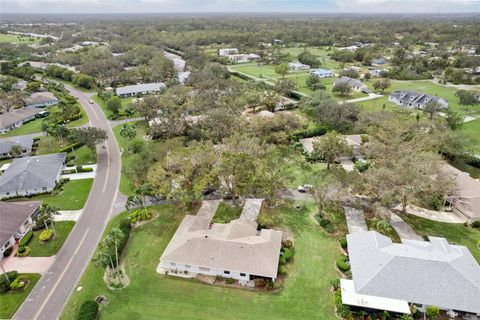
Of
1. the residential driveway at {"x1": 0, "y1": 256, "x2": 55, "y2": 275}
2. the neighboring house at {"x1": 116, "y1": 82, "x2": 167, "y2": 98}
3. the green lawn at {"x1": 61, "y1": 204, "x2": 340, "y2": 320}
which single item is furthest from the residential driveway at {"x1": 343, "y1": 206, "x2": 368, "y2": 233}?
the neighboring house at {"x1": 116, "y1": 82, "x2": 167, "y2": 98}

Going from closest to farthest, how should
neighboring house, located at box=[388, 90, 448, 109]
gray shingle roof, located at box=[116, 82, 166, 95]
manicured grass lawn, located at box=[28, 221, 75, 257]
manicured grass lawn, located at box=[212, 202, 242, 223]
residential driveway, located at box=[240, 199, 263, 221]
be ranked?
manicured grass lawn, located at box=[28, 221, 75, 257] → manicured grass lawn, located at box=[212, 202, 242, 223] → residential driveway, located at box=[240, 199, 263, 221] → neighboring house, located at box=[388, 90, 448, 109] → gray shingle roof, located at box=[116, 82, 166, 95]

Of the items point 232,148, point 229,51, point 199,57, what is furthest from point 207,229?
point 229,51

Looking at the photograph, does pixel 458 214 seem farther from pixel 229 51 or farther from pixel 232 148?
pixel 229 51

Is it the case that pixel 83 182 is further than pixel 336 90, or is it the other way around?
pixel 336 90

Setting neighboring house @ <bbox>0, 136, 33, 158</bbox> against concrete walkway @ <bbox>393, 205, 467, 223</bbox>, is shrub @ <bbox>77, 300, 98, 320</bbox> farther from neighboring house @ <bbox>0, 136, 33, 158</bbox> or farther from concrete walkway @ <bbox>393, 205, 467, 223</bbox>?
neighboring house @ <bbox>0, 136, 33, 158</bbox>

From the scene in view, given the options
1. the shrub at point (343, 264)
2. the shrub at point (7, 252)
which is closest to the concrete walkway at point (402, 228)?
the shrub at point (343, 264)

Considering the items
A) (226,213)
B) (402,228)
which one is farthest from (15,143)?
(402,228)

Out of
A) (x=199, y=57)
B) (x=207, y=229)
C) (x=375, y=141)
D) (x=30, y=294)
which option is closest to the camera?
(x=30, y=294)
